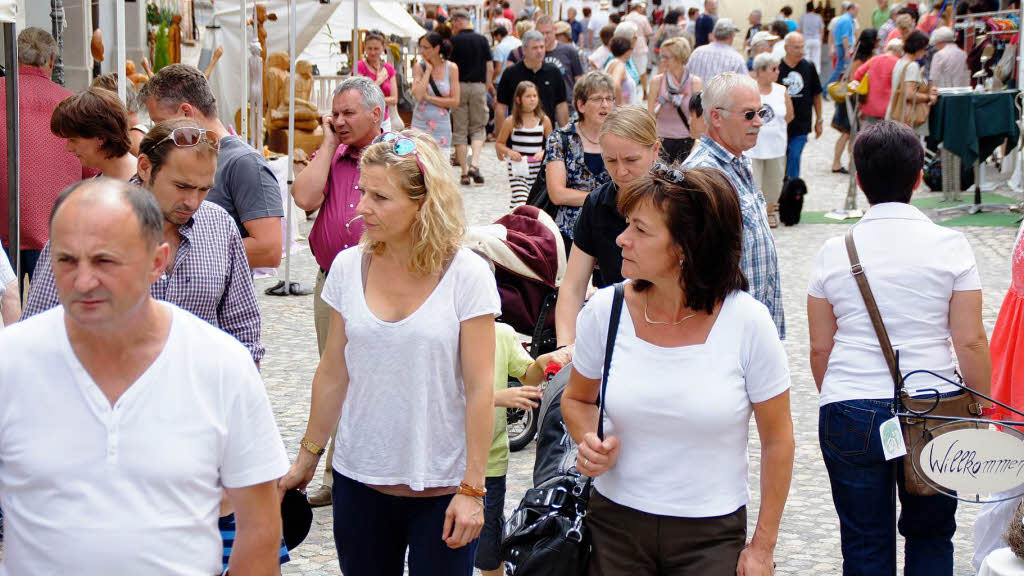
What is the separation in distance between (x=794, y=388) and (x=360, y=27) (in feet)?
34.3

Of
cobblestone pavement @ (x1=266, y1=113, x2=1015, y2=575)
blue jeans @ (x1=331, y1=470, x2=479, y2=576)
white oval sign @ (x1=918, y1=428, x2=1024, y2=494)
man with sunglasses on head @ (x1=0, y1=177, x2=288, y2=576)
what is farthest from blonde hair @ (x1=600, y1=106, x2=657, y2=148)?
man with sunglasses on head @ (x1=0, y1=177, x2=288, y2=576)

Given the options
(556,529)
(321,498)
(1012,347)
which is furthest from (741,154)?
(321,498)

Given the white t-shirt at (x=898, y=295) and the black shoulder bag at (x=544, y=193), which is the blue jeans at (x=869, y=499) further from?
the black shoulder bag at (x=544, y=193)

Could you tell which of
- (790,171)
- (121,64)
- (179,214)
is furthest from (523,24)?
(179,214)

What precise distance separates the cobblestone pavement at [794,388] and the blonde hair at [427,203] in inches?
77.1

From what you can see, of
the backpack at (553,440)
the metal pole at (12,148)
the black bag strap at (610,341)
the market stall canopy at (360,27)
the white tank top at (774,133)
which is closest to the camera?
the black bag strap at (610,341)

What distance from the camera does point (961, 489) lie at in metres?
3.51

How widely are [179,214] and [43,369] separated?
3.92 feet

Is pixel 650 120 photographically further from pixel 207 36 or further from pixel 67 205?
pixel 207 36

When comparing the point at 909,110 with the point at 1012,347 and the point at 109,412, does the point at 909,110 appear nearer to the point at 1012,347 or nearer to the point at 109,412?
the point at 1012,347

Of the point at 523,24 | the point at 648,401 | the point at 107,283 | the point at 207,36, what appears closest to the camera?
the point at 107,283

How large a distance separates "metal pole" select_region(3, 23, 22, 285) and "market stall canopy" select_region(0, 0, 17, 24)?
28 cm

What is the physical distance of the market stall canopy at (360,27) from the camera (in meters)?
15.3

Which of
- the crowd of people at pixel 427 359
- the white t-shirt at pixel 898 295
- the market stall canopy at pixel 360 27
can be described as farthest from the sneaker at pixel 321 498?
the market stall canopy at pixel 360 27
